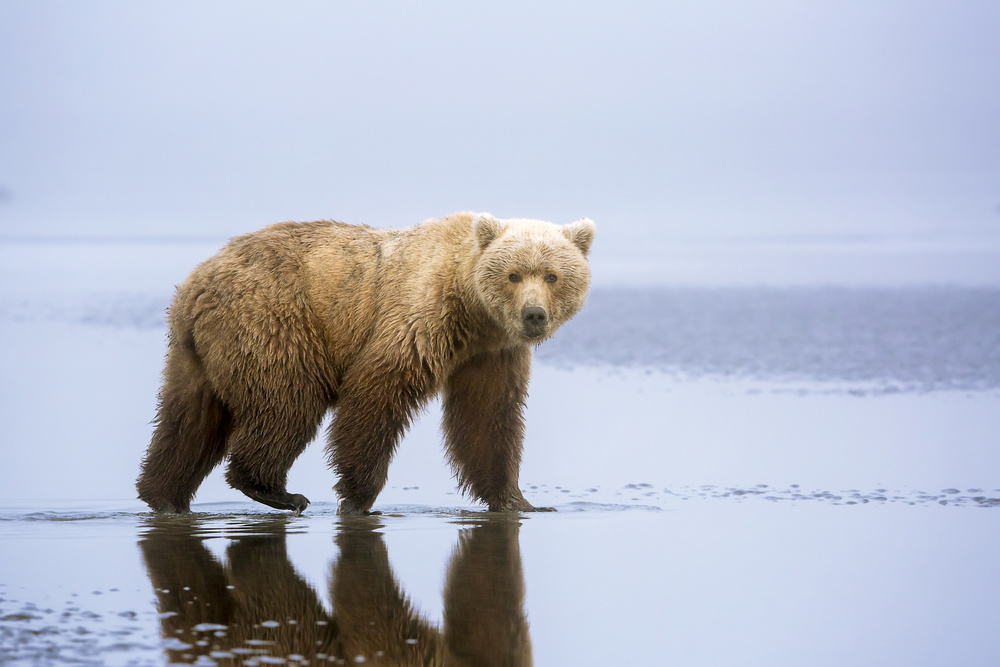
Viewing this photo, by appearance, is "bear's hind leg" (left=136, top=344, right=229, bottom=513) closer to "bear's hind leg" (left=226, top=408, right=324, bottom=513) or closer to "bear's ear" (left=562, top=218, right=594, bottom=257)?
"bear's hind leg" (left=226, top=408, right=324, bottom=513)

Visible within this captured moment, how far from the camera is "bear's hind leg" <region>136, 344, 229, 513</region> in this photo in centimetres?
810

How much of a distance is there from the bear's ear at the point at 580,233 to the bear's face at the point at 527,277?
0.25 feet

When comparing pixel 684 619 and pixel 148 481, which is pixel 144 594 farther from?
pixel 148 481

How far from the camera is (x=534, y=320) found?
7309 millimetres

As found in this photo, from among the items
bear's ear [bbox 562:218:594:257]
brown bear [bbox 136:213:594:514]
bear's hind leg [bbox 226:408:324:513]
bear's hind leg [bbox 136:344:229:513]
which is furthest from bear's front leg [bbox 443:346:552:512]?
bear's hind leg [bbox 136:344:229:513]

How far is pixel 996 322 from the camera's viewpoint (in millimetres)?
19188

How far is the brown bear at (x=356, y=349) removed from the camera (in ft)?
25.3

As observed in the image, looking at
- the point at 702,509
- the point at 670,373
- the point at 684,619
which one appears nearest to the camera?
the point at 684,619

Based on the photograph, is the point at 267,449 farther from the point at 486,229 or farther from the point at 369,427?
the point at 486,229

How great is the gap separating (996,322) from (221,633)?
16.8 m

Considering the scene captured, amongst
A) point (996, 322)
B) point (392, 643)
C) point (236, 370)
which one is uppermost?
point (996, 322)

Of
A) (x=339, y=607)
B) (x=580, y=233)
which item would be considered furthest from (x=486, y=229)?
(x=339, y=607)

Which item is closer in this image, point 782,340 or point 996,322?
point 782,340

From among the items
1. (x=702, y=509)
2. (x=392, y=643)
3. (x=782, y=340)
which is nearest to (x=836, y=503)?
(x=702, y=509)
